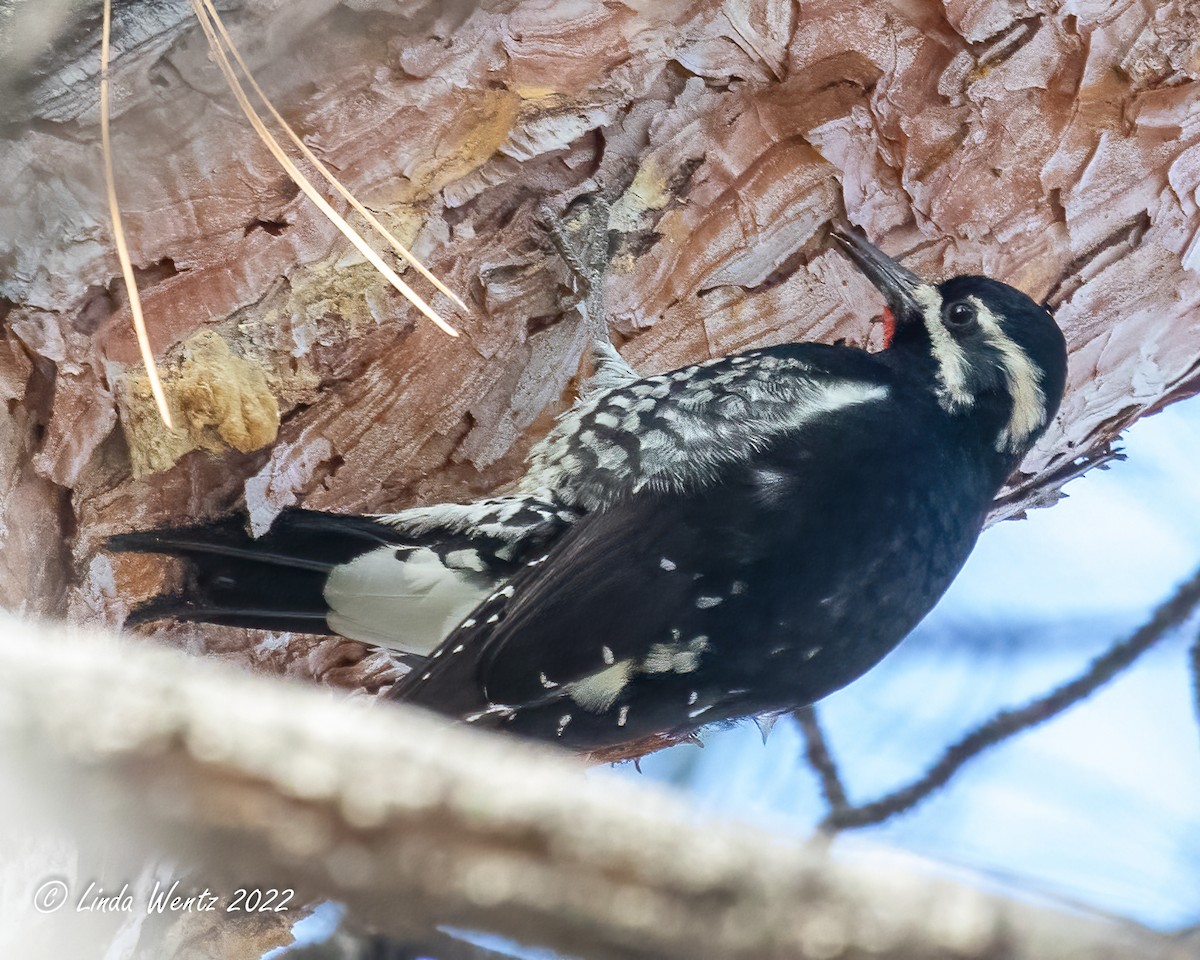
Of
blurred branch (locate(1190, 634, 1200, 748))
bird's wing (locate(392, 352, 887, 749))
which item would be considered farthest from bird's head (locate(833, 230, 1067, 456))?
blurred branch (locate(1190, 634, 1200, 748))

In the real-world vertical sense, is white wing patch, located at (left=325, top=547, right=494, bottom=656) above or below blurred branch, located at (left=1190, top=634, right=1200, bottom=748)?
above

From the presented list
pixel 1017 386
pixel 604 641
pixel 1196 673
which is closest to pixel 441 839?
pixel 604 641

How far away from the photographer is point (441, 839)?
0.29 m

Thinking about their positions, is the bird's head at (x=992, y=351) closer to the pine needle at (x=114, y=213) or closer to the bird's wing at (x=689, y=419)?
the bird's wing at (x=689, y=419)

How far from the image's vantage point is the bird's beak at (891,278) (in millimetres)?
1411

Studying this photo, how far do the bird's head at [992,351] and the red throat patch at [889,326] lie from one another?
28mm

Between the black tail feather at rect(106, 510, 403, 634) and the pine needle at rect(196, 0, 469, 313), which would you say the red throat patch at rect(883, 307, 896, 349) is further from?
the black tail feather at rect(106, 510, 403, 634)

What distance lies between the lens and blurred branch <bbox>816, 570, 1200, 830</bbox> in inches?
49.9

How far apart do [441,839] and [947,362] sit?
1.23 meters

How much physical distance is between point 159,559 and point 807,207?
957 mm

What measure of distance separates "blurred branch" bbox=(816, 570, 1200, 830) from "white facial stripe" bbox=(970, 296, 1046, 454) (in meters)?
0.32

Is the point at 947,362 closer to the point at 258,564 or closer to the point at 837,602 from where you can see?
the point at 837,602

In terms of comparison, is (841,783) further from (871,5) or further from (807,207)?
(871,5)

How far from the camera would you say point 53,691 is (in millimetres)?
303
